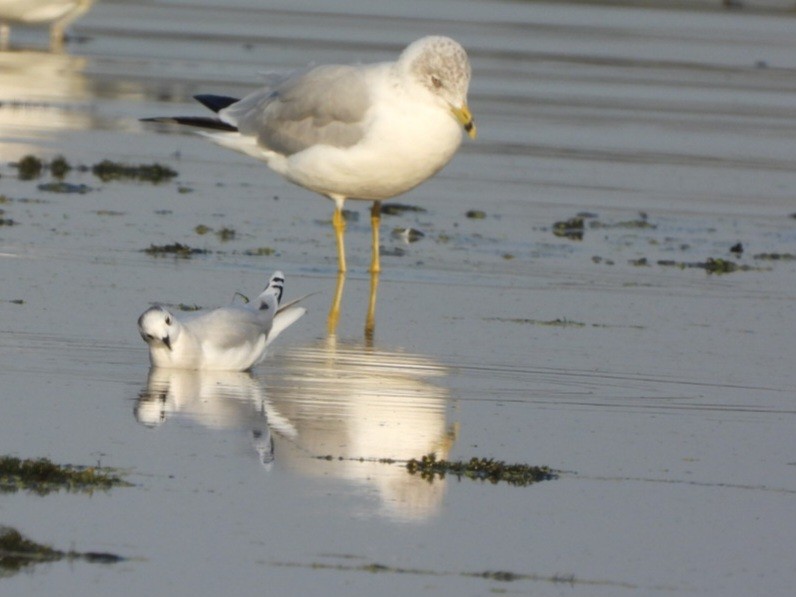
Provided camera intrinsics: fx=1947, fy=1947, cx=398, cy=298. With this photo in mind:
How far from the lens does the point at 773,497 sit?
20.7 feet

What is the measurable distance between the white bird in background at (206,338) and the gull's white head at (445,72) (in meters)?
2.46

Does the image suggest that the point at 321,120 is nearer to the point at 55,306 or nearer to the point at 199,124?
the point at 199,124

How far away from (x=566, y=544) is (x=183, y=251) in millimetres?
5357

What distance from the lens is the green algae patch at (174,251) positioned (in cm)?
1058

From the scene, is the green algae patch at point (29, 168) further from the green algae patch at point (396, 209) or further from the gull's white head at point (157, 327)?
the gull's white head at point (157, 327)

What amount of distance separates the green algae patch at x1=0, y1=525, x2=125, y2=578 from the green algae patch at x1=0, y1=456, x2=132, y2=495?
21.0 inches

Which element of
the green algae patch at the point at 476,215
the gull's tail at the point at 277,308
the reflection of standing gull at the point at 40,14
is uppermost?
the reflection of standing gull at the point at 40,14

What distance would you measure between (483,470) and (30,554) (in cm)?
173

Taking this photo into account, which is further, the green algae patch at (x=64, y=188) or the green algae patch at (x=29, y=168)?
the green algae patch at (x=29, y=168)

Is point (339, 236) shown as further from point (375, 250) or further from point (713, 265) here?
point (713, 265)

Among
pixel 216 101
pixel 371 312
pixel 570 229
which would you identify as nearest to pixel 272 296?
pixel 371 312

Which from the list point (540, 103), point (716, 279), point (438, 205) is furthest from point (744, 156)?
point (716, 279)

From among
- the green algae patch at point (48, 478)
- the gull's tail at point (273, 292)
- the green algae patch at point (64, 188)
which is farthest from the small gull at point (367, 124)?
the green algae patch at point (48, 478)

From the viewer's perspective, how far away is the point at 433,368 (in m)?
8.19
